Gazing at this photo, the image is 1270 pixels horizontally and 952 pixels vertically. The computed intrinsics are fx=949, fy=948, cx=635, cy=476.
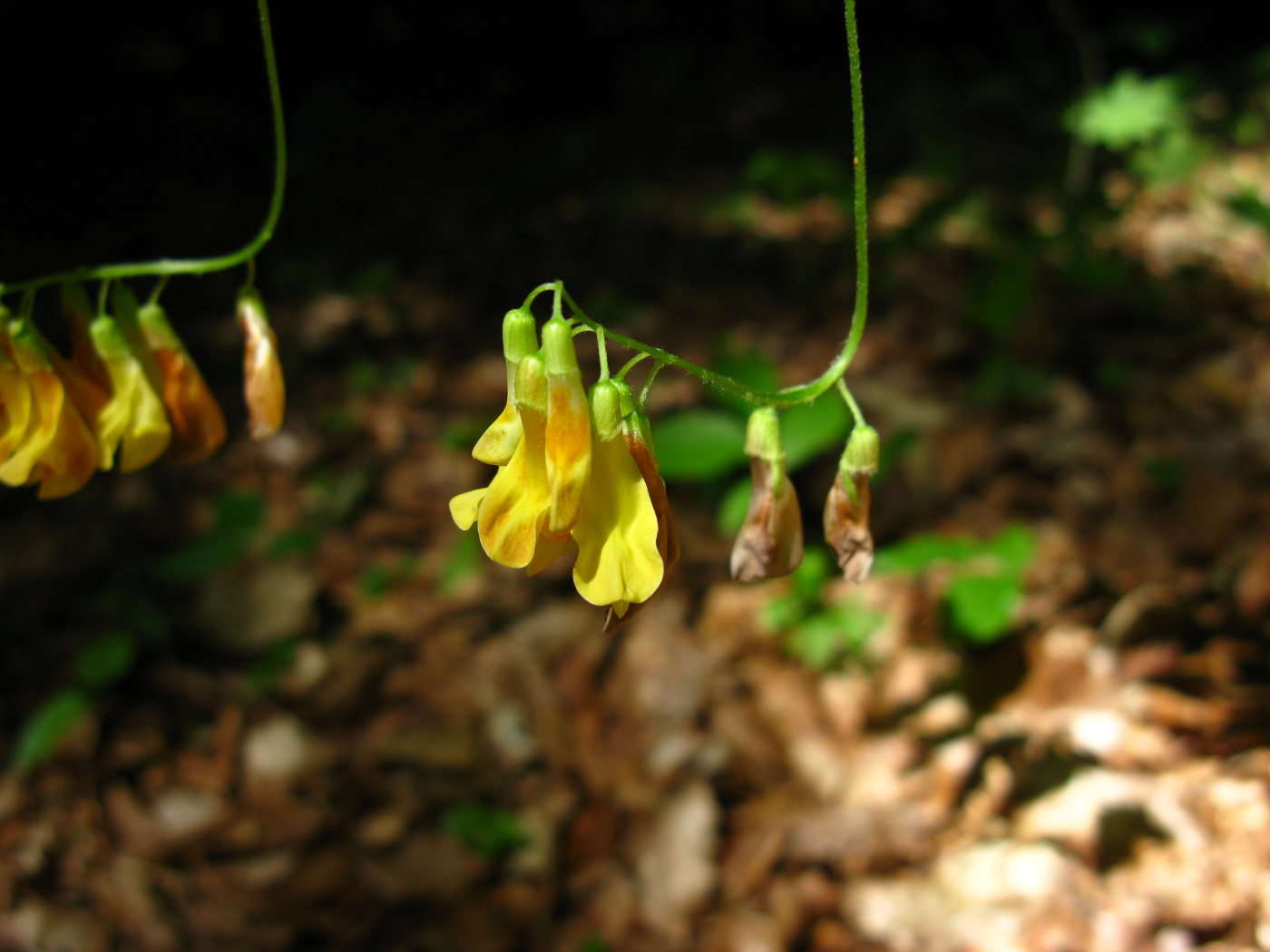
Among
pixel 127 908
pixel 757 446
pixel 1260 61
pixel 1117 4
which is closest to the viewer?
pixel 757 446

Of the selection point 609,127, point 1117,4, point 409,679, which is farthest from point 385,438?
point 1117,4

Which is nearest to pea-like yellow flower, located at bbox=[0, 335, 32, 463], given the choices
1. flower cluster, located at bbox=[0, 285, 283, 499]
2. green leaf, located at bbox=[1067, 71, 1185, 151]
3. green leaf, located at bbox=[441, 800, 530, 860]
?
flower cluster, located at bbox=[0, 285, 283, 499]

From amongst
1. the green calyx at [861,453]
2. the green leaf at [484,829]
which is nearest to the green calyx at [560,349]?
the green calyx at [861,453]

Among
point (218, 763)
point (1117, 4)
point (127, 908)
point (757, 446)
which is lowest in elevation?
point (127, 908)

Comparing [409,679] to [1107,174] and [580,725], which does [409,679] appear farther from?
[1107,174]

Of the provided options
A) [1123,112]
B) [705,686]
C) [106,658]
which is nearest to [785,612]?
[705,686]

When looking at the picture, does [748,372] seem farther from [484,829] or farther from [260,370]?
[260,370]
